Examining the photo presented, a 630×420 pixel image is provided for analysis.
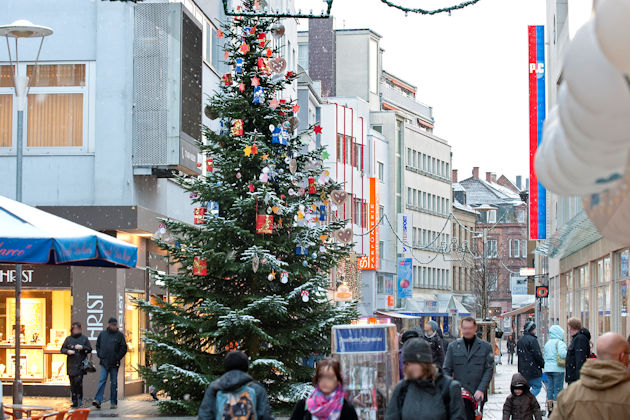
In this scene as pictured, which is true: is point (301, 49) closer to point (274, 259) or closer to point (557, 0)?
point (557, 0)

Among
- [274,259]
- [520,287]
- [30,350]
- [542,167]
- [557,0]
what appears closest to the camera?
[542,167]

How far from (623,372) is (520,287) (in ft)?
206

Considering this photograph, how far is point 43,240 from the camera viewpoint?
1162 cm

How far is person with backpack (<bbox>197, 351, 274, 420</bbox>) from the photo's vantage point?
8703 mm

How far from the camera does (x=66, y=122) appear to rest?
86.6ft

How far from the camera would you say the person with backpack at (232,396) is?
8703 mm

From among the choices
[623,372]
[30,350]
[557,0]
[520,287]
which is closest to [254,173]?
[30,350]

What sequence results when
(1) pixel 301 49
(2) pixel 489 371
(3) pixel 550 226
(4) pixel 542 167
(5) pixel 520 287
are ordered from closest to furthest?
1. (4) pixel 542 167
2. (2) pixel 489 371
3. (3) pixel 550 226
4. (5) pixel 520 287
5. (1) pixel 301 49

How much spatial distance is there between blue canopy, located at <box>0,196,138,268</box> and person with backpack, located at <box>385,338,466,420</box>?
4648 millimetres

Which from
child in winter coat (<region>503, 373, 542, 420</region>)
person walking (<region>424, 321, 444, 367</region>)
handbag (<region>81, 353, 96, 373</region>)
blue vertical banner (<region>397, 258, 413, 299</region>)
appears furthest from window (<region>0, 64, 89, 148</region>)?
blue vertical banner (<region>397, 258, 413, 299</region>)

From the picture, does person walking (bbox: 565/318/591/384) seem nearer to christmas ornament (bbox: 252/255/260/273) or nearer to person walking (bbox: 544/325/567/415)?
person walking (bbox: 544/325/567/415)

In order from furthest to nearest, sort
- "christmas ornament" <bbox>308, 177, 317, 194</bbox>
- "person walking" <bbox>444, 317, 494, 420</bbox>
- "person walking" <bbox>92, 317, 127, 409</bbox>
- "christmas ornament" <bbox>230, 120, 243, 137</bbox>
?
"person walking" <bbox>92, 317, 127, 409</bbox> < "christmas ornament" <bbox>308, 177, 317, 194</bbox> < "christmas ornament" <bbox>230, 120, 243, 137</bbox> < "person walking" <bbox>444, 317, 494, 420</bbox>

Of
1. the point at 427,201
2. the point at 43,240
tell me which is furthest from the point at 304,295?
the point at 427,201

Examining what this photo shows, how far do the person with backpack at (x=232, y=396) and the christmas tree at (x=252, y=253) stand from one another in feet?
31.5
